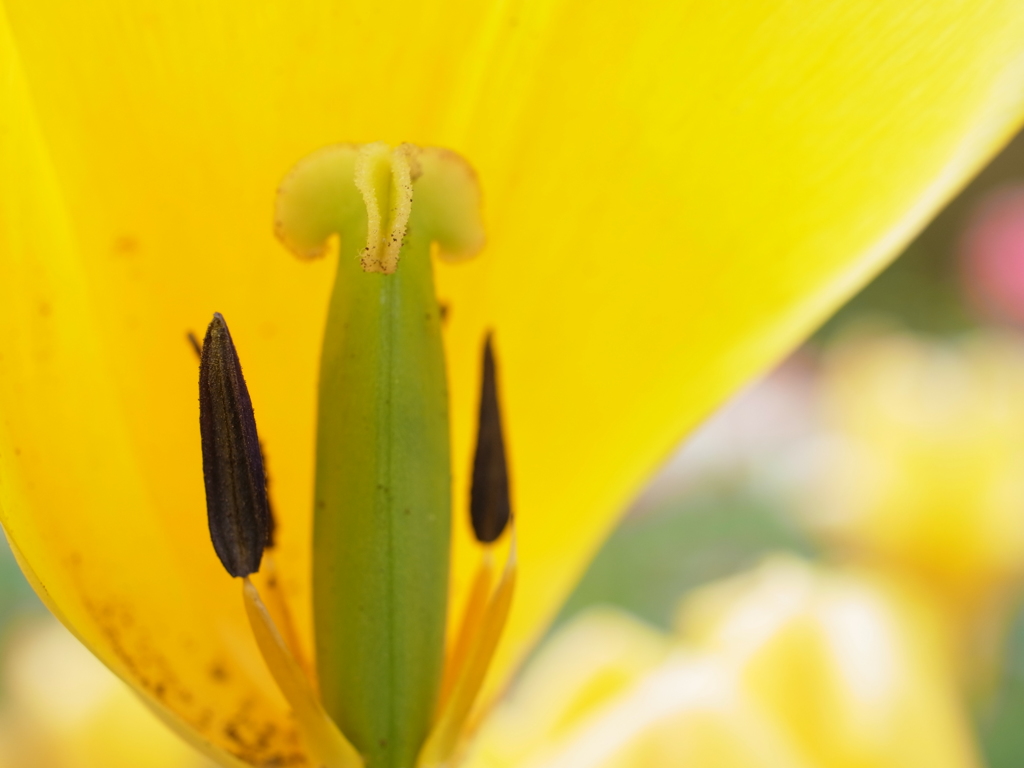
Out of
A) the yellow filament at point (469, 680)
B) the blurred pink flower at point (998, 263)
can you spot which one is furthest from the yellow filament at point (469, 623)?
the blurred pink flower at point (998, 263)

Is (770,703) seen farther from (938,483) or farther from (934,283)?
(934,283)

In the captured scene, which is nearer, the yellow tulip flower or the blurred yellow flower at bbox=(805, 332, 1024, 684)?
the yellow tulip flower

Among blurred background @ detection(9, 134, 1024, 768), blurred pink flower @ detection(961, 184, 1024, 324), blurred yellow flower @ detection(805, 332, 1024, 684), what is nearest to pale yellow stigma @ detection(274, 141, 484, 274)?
blurred background @ detection(9, 134, 1024, 768)

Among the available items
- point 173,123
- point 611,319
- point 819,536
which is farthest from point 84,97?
point 819,536

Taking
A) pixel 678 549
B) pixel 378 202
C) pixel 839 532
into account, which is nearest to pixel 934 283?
pixel 678 549

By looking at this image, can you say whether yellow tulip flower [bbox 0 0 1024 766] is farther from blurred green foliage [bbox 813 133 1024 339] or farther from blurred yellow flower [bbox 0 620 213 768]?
blurred green foliage [bbox 813 133 1024 339]

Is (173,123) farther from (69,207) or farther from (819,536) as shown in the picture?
(819,536)
